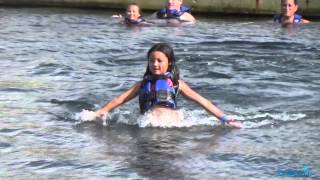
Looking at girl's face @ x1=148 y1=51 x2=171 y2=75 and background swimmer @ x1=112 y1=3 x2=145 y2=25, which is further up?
girl's face @ x1=148 y1=51 x2=171 y2=75

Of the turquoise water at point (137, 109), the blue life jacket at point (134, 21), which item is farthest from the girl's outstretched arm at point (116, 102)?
the blue life jacket at point (134, 21)

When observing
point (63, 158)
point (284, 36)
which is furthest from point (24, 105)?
point (284, 36)

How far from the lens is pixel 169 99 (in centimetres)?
811

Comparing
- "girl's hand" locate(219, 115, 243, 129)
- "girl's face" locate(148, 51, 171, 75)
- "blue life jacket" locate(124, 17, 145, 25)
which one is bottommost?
"blue life jacket" locate(124, 17, 145, 25)

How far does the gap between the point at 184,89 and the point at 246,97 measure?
1837 millimetres

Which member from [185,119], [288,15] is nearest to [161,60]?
[185,119]

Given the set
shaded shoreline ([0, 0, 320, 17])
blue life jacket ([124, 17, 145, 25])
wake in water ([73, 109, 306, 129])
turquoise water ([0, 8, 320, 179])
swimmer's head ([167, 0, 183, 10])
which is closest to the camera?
turquoise water ([0, 8, 320, 179])

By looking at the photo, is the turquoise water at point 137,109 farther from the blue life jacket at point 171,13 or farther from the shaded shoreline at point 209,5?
the shaded shoreline at point 209,5

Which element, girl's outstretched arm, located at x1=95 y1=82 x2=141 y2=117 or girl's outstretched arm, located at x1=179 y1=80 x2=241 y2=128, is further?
girl's outstretched arm, located at x1=95 y1=82 x2=141 y2=117

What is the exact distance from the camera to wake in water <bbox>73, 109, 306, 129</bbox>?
7.84 m

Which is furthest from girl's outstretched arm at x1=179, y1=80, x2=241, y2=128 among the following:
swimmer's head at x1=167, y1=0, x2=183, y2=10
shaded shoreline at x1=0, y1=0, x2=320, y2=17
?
shaded shoreline at x1=0, y1=0, x2=320, y2=17

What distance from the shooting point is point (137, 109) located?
9000 mm

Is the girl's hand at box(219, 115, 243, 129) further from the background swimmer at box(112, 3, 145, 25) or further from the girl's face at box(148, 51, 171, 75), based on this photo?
the background swimmer at box(112, 3, 145, 25)

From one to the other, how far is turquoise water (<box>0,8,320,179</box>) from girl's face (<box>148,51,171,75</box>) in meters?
0.61
